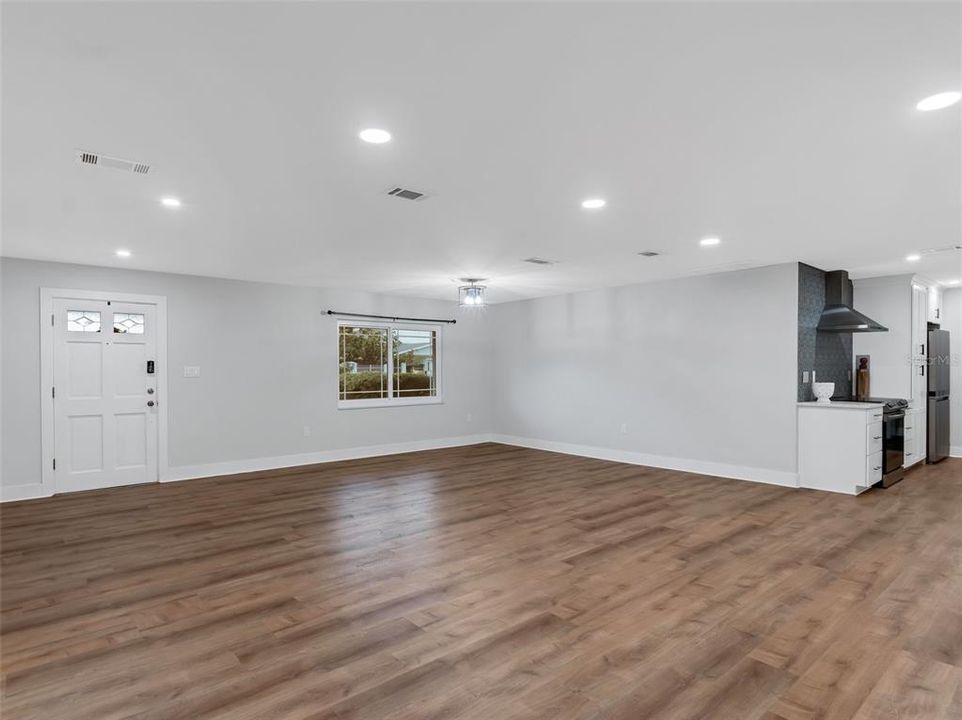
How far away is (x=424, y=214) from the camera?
3885 millimetres

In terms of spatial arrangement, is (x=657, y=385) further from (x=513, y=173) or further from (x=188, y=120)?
(x=188, y=120)

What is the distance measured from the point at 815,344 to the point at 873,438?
1221mm

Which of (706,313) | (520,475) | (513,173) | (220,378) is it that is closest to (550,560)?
(513,173)

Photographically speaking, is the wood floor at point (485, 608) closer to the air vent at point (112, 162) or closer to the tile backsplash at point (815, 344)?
the tile backsplash at point (815, 344)

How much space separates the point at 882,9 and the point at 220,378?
6798 millimetres

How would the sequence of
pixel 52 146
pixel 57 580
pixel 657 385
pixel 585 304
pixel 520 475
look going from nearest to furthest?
pixel 52 146 < pixel 57 580 < pixel 520 475 < pixel 657 385 < pixel 585 304

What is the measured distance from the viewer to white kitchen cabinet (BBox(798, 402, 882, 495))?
537 centimetres

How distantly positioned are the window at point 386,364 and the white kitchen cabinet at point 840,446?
→ 5.19 metres

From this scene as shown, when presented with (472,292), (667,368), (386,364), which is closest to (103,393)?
(386,364)

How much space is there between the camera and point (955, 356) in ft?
24.7

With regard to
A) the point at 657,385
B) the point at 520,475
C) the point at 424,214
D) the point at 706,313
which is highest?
the point at 424,214

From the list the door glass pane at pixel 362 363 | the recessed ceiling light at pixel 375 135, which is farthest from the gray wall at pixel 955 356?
the recessed ceiling light at pixel 375 135

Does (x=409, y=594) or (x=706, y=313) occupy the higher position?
(x=706, y=313)

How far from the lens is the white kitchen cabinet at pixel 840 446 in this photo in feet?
17.6
